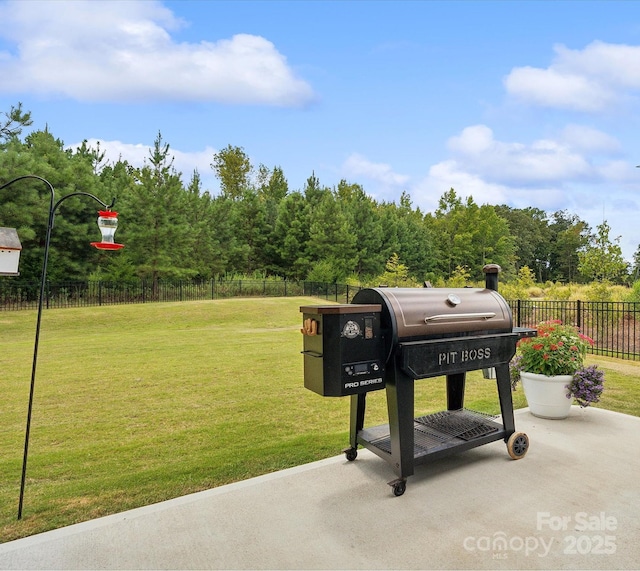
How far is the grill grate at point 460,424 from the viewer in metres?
3.15

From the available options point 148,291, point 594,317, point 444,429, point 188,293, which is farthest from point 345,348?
point 188,293

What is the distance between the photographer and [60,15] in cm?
511

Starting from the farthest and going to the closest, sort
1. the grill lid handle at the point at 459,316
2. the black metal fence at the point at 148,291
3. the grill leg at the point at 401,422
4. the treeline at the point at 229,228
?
the treeline at the point at 229,228 < the black metal fence at the point at 148,291 < the grill lid handle at the point at 459,316 < the grill leg at the point at 401,422

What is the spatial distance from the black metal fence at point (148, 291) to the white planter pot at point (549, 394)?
16.5 meters

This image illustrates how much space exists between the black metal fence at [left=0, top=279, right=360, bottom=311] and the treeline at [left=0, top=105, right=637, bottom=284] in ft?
2.33

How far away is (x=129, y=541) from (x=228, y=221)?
26348 mm

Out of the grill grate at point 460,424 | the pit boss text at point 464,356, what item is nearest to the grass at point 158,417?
the grill grate at point 460,424

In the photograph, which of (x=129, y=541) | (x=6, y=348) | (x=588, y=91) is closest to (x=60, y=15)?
(x=129, y=541)

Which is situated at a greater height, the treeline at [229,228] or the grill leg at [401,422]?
the treeline at [229,228]

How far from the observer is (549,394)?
4.04 metres

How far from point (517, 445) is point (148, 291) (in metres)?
20.0

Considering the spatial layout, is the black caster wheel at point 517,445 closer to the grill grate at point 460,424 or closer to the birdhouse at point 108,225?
the grill grate at point 460,424

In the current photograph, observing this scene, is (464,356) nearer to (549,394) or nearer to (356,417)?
(356,417)

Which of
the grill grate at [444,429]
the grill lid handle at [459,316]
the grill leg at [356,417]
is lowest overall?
the grill grate at [444,429]
